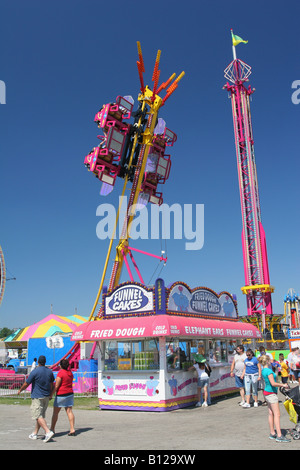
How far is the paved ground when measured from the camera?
7.53 metres

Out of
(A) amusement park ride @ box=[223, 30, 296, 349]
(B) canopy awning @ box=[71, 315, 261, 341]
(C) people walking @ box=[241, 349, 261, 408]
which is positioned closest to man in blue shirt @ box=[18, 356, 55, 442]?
(B) canopy awning @ box=[71, 315, 261, 341]

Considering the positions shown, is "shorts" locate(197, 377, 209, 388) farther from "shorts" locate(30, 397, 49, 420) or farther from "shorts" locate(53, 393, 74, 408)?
"shorts" locate(30, 397, 49, 420)

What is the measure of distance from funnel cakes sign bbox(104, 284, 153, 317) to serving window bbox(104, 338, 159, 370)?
109cm

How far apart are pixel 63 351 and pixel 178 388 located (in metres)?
13.8

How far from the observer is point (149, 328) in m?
12.6

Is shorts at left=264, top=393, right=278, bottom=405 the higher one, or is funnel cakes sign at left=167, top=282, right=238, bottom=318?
funnel cakes sign at left=167, top=282, right=238, bottom=318

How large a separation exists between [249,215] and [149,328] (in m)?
45.4

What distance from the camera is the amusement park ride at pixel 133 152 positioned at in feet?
70.7

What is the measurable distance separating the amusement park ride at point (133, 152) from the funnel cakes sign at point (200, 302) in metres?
4.18

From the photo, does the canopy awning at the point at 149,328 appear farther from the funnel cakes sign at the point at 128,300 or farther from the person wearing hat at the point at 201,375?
the person wearing hat at the point at 201,375

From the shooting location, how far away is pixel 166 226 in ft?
72.9

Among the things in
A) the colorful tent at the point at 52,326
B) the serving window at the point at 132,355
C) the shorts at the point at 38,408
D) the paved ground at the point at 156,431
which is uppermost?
the colorful tent at the point at 52,326

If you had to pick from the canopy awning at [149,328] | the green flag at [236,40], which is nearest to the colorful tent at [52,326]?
the canopy awning at [149,328]

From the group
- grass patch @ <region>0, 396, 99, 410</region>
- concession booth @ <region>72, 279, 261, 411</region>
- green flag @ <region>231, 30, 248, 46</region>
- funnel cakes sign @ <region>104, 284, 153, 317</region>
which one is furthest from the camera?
green flag @ <region>231, 30, 248, 46</region>
